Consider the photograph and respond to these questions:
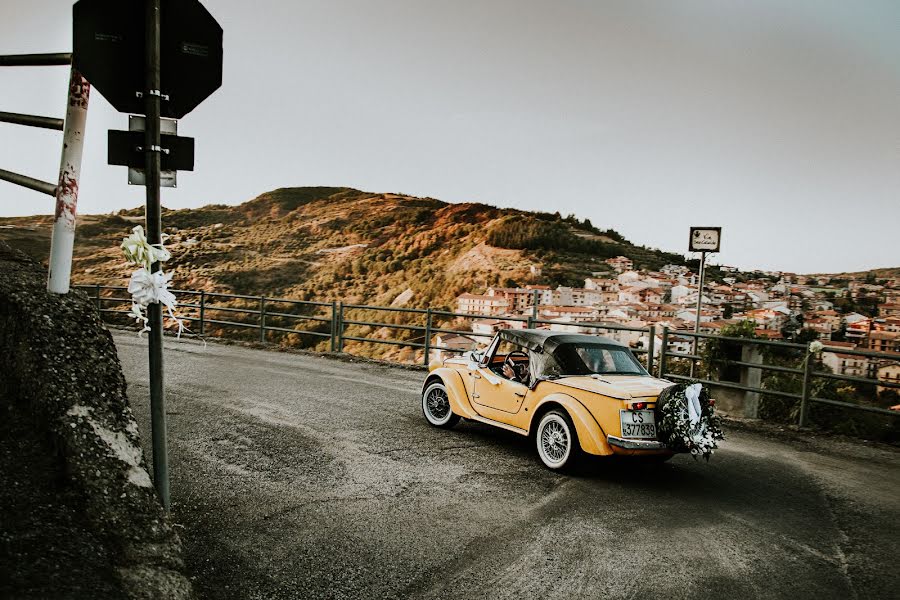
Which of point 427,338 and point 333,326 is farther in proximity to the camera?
point 333,326

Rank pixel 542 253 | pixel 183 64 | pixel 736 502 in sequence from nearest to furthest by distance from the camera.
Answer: pixel 183 64 → pixel 736 502 → pixel 542 253

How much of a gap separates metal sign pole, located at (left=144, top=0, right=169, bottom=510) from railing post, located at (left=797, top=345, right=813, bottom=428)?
9286 mm

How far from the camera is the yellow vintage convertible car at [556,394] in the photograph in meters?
6.45

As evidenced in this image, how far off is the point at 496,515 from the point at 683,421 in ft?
7.52

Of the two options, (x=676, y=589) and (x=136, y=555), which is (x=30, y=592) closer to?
(x=136, y=555)

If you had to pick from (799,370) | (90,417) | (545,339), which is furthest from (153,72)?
(799,370)

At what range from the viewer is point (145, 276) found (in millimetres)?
3742

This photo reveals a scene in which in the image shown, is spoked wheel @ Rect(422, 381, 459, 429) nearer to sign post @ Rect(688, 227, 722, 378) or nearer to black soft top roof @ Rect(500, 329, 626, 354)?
black soft top roof @ Rect(500, 329, 626, 354)

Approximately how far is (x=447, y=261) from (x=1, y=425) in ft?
163

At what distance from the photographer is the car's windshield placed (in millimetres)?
7273

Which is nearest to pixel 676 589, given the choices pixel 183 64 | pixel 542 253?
pixel 183 64

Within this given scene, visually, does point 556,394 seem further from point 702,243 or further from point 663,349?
point 702,243

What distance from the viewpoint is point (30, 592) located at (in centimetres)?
229

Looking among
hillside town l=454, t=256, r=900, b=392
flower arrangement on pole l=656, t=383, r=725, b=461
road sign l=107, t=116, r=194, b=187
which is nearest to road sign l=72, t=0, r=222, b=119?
road sign l=107, t=116, r=194, b=187
